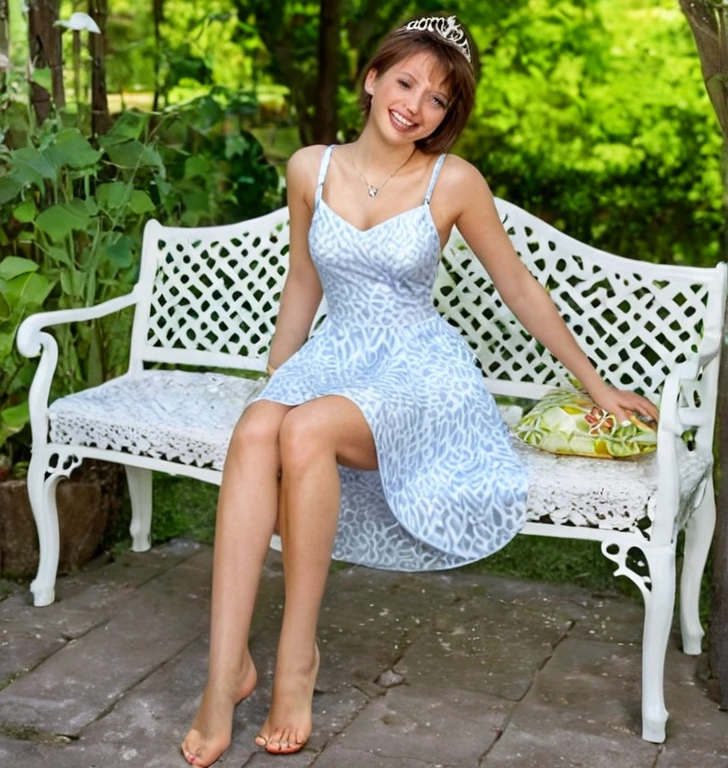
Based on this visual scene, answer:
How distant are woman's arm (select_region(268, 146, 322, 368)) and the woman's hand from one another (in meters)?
0.74

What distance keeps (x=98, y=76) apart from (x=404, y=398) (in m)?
1.76

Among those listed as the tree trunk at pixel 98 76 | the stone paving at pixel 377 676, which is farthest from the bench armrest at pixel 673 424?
the tree trunk at pixel 98 76

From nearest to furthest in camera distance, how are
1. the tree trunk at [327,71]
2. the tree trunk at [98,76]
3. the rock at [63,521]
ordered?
the rock at [63,521], the tree trunk at [98,76], the tree trunk at [327,71]

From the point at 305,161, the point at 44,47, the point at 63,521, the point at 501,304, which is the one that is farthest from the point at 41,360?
the point at 501,304

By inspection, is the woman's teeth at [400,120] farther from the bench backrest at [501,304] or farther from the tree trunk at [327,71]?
the tree trunk at [327,71]

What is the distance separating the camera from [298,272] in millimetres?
3312

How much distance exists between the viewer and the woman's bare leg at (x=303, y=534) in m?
2.70

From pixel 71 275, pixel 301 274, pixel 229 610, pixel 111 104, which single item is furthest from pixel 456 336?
pixel 111 104

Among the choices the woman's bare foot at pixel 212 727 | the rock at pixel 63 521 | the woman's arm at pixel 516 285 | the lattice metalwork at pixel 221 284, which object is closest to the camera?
the woman's bare foot at pixel 212 727

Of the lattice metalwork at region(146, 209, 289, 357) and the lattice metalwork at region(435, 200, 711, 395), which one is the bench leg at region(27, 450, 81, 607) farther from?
the lattice metalwork at region(435, 200, 711, 395)

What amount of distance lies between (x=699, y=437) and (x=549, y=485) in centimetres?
52

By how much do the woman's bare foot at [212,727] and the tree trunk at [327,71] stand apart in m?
4.21

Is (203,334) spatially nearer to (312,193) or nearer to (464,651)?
(312,193)

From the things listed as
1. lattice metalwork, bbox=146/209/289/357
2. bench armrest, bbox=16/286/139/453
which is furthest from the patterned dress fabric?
bench armrest, bbox=16/286/139/453
